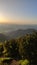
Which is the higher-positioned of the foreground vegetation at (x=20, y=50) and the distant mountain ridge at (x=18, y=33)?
the distant mountain ridge at (x=18, y=33)

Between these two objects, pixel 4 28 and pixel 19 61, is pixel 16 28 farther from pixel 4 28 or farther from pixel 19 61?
pixel 19 61

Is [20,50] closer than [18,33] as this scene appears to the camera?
Yes

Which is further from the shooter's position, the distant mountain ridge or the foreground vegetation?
the distant mountain ridge

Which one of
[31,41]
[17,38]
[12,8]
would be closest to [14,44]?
[17,38]

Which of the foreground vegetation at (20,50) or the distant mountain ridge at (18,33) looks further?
the distant mountain ridge at (18,33)

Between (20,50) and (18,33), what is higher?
(18,33)

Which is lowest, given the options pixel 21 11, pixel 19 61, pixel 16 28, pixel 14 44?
pixel 19 61

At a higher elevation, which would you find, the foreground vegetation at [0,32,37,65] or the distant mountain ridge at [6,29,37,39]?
the distant mountain ridge at [6,29,37,39]

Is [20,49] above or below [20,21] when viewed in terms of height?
below
